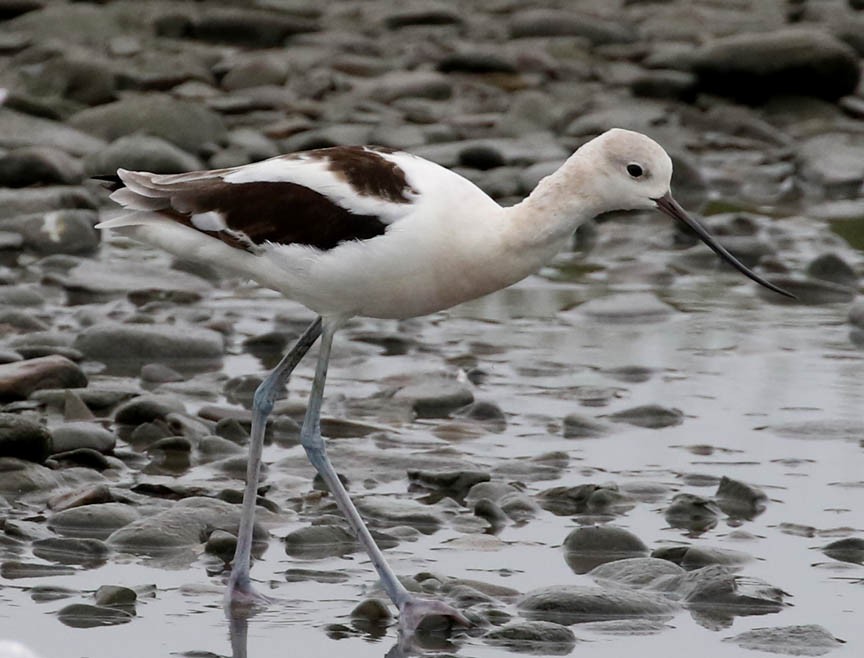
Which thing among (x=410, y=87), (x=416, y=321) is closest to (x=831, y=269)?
(x=416, y=321)

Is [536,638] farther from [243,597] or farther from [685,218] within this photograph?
[685,218]

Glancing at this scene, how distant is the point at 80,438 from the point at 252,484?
1.50 meters

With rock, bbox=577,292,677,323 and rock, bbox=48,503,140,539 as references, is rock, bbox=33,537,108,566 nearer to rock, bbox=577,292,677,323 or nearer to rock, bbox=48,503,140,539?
rock, bbox=48,503,140,539

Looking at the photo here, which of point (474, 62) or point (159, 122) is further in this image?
point (474, 62)

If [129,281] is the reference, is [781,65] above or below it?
above

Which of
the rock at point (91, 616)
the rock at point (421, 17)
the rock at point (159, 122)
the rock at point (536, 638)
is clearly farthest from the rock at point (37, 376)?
the rock at point (421, 17)

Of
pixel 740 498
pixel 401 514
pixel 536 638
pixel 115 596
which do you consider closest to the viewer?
pixel 536 638

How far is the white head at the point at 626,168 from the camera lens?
656 cm

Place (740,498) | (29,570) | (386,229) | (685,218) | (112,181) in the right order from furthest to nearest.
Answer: (740,498) < (112,181) < (685,218) < (29,570) < (386,229)

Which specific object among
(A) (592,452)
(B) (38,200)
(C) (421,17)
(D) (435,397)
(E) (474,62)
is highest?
(C) (421,17)

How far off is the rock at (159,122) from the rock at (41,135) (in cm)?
21

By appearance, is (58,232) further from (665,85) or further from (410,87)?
(665,85)

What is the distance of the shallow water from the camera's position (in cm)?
623

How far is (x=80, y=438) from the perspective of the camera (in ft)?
26.3
